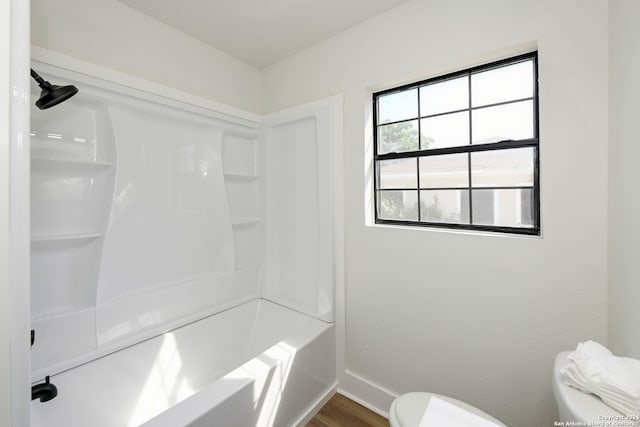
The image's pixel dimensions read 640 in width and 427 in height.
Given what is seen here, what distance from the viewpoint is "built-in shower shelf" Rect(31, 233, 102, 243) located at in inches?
54.1

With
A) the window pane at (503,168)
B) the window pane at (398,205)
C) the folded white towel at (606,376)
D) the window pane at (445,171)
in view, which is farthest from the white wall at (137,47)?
the folded white towel at (606,376)

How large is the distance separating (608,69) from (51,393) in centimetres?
282

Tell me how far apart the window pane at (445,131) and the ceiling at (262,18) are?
75 cm

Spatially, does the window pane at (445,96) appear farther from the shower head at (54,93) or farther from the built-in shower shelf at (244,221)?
the shower head at (54,93)

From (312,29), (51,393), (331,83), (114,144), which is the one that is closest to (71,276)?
(51,393)

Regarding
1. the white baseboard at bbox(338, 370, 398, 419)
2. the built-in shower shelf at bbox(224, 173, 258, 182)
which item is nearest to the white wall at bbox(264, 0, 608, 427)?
the white baseboard at bbox(338, 370, 398, 419)

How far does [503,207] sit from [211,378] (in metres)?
2.13

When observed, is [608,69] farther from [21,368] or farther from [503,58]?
[21,368]

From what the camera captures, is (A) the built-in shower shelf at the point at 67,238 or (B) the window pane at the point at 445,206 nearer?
(A) the built-in shower shelf at the point at 67,238

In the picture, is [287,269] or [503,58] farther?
[287,269]

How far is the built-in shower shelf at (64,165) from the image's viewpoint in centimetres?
138

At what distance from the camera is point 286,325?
6.78ft

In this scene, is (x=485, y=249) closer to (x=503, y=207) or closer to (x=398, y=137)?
(x=503, y=207)

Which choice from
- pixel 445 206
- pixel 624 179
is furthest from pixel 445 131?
pixel 624 179
